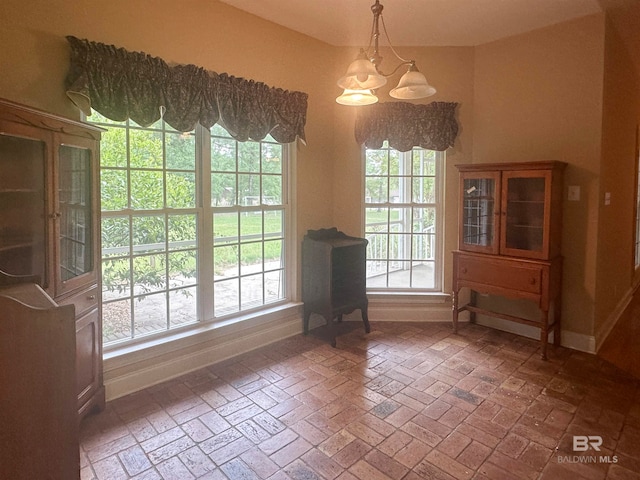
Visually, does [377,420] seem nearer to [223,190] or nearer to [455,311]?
[455,311]

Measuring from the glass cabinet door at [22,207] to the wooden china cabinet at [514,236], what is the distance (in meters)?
3.34

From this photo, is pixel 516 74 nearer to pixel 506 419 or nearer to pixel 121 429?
pixel 506 419

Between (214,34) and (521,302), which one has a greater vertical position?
(214,34)

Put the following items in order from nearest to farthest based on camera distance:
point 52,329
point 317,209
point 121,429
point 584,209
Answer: point 52,329
point 121,429
point 584,209
point 317,209

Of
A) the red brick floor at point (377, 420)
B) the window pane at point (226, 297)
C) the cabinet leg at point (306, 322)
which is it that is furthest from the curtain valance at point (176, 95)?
the red brick floor at point (377, 420)

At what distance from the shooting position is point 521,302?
153 inches

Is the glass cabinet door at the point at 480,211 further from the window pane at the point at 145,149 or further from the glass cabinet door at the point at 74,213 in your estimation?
the glass cabinet door at the point at 74,213

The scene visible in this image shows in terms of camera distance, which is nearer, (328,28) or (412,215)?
(328,28)

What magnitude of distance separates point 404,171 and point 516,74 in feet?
4.51

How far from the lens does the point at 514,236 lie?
357 centimetres

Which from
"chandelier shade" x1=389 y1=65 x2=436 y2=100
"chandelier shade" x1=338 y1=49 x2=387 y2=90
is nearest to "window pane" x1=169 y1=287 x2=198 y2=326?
"chandelier shade" x1=338 y1=49 x2=387 y2=90

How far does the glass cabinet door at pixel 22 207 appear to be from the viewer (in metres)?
1.95

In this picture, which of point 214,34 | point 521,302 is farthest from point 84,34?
point 521,302

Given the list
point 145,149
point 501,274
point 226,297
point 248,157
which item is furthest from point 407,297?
point 145,149
